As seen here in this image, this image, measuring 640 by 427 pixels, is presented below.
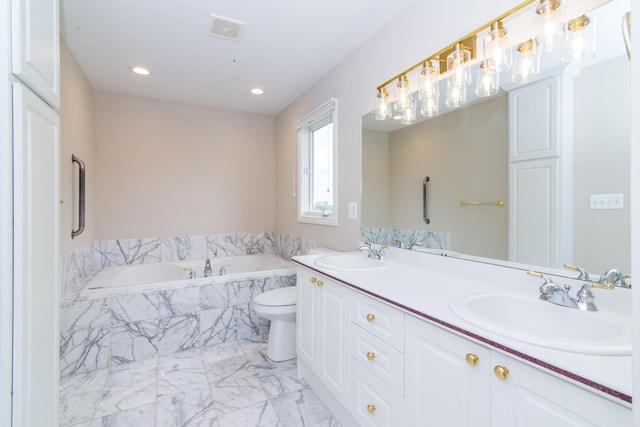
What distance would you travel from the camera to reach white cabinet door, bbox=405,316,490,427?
0.84 m

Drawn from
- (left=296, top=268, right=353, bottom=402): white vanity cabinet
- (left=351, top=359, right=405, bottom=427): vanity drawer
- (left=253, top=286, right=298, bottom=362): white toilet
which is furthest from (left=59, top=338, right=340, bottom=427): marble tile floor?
(left=351, top=359, right=405, bottom=427): vanity drawer

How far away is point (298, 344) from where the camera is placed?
6.58 feet

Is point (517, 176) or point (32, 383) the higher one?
point (517, 176)

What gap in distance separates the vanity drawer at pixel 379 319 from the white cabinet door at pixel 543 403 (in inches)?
14.4

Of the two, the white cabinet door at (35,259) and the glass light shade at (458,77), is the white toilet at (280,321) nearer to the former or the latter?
the white cabinet door at (35,259)

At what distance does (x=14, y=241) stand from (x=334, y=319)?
4.17ft

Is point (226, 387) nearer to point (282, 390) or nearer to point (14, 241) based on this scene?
point (282, 390)

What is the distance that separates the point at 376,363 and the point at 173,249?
2906mm

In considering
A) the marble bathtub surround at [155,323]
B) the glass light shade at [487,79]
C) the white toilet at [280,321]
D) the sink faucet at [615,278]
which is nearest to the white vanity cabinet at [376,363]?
the sink faucet at [615,278]

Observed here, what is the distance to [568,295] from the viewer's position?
100 centimetres

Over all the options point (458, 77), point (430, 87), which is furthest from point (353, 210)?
point (458, 77)

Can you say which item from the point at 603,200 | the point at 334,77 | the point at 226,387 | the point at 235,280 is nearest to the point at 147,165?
the point at 235,280

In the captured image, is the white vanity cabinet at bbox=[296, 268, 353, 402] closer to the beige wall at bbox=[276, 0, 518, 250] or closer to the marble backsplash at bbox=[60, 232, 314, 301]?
the beige wall at bbox=[276, 0, 518, 250]

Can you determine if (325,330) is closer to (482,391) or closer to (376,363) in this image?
(376,363)
